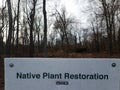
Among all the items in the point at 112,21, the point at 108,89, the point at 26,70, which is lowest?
the point at 108,89

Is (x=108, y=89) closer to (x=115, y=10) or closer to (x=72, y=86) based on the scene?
(x=72, y=86)

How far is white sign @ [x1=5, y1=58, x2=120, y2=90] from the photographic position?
2.07m

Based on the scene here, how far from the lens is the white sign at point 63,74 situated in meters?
2.07

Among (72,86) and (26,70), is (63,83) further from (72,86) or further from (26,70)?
(26,70)

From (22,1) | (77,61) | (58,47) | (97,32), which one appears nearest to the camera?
(77,61)

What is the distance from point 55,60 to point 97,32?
50.4 m

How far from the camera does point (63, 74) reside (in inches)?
82.6

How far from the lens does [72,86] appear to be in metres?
2.11

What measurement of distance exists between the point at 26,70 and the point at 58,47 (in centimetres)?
5802

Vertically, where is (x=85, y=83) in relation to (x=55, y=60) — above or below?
below

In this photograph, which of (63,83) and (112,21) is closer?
(63,83)

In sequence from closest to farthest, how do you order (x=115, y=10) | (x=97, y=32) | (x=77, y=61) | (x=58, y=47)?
1. (x=77, y=61)
2. (x=115, y=10)
3. (x=97, y=32)
4. (x=58, y=47)

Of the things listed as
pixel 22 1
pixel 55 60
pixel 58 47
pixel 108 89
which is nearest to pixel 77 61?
pixel 55 60

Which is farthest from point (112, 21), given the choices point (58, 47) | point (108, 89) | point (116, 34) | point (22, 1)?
point (108, 89)
